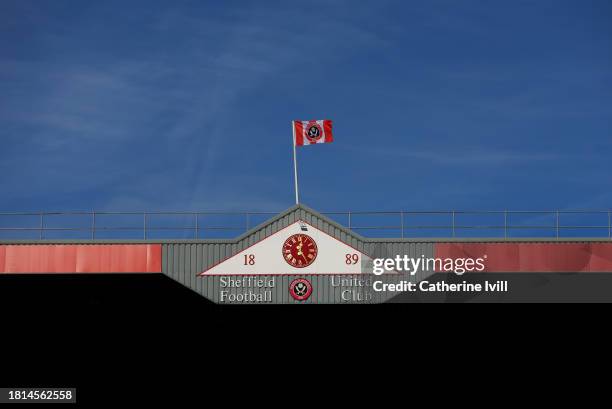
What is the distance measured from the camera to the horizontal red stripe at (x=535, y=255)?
45125 millimetres

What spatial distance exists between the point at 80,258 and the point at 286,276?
10419 mm

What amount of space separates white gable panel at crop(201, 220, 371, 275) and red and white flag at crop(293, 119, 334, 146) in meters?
4.21

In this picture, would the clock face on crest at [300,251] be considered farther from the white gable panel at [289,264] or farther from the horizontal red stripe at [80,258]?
the horizontal red stripe at [80,258]

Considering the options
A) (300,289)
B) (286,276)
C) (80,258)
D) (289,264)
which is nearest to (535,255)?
(300,289)

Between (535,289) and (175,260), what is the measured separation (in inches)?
698

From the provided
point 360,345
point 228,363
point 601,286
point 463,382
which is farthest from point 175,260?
point 601,286

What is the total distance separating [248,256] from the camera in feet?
147

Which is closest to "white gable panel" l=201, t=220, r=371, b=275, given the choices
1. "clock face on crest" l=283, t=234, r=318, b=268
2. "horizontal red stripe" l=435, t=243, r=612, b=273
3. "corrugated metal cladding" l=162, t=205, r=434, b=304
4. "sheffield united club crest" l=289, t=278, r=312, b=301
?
"clock face on crest" l=283, t=234, r=318, b=268

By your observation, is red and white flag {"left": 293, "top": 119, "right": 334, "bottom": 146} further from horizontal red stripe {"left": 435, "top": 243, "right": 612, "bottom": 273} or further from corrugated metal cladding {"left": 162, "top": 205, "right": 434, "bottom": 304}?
horizontal red stripe {"left": 435, "top": 243, "right": 612, "bottom": 273}

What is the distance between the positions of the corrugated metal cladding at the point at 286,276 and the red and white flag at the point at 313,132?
3552 mm

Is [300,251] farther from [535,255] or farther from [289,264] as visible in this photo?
[535,255]

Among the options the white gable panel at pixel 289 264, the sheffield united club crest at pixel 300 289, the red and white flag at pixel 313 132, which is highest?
the red and white flag at pixel 313 132

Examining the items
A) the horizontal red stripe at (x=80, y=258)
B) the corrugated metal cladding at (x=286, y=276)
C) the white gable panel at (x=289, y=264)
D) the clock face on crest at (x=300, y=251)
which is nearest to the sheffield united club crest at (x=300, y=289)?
the corrugated metal cladding at (x=286, y=276)

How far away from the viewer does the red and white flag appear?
45562 mm
